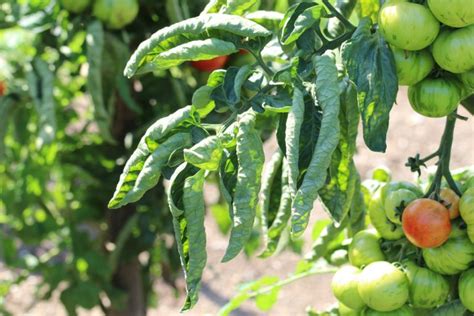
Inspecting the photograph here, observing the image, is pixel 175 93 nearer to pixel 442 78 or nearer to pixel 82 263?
pixel 82 263

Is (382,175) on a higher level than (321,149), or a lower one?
lower

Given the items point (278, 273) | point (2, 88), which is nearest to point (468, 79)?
point (2, 88)

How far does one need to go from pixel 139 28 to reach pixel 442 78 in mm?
885

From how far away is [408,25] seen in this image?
762mm

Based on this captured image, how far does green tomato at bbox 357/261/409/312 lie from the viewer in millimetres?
905

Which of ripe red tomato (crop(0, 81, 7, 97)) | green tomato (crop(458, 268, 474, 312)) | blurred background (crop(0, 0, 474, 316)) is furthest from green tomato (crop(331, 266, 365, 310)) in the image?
ripe red tomato (crop(0, 81, 7, 97))

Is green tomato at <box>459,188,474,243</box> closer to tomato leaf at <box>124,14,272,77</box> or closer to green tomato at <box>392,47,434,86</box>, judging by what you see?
green tomato at <box>392,47,434,86</box>

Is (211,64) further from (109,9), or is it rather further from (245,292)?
(245,292)

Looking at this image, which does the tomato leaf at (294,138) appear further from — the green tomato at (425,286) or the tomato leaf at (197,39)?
the green tomato at (425,286)

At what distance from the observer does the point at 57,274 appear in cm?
190

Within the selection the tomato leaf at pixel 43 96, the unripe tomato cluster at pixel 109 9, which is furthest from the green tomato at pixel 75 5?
the tomato leaf at pixel 43 96

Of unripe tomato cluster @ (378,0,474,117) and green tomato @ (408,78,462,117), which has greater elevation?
unripe tomato cluster @ (378,0,474,117)

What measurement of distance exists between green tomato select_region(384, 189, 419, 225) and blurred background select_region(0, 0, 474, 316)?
0.47 meters

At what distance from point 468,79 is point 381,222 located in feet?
0.76
